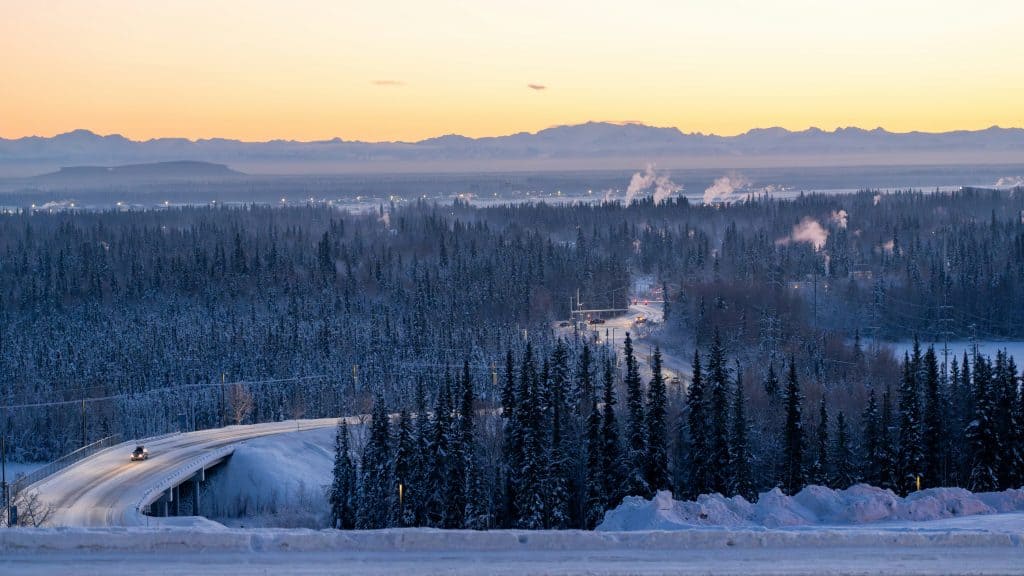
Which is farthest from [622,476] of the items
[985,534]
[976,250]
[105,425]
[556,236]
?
[556,236]

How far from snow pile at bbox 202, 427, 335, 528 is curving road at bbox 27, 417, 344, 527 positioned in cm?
143

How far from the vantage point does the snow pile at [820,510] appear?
2508 cm

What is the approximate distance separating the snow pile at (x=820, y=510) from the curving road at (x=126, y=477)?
17829 millimetres

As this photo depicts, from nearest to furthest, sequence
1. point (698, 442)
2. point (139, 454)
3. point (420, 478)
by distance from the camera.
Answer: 1. point (420, 478)
2. point (698, 442)
3. point (139, 454)

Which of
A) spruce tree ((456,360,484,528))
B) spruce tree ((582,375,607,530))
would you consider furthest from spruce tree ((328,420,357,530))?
spruce tree ((582,375,607,530))

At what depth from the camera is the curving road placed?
41.5 m

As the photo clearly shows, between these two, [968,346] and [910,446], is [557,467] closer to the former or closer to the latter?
[910,446]

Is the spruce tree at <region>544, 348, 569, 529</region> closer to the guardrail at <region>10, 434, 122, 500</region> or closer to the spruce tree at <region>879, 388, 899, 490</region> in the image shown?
the spruce tree at <region>879, 388, 899, 490</region>

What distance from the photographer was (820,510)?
90.0ft

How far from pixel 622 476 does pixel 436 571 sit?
25669 mm

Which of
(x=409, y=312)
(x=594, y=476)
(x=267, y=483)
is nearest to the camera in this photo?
(x=594, y=476)

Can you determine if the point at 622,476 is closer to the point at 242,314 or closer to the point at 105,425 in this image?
the point at 105,425

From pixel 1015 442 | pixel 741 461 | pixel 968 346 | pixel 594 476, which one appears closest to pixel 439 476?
pixel 594 476

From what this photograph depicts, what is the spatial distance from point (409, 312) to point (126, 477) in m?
63.6
